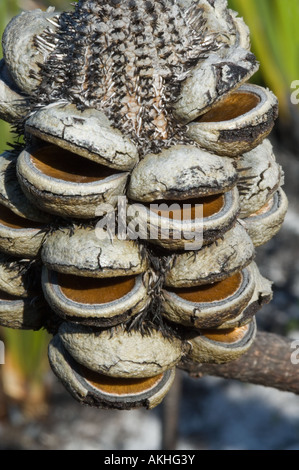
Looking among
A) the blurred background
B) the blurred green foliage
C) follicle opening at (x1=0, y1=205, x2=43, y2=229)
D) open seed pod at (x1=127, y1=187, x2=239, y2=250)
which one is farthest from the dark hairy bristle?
the blurred background

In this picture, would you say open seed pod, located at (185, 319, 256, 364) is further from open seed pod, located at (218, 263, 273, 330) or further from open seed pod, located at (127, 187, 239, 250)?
open seed pod, located at (127, 187, 239, 250)

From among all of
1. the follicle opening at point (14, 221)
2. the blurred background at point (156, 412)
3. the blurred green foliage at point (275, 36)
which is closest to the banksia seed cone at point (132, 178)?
the follicle opening at point (14, 221)

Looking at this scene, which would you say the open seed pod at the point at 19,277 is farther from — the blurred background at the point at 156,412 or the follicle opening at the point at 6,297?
the blurred background at the point at 156,412

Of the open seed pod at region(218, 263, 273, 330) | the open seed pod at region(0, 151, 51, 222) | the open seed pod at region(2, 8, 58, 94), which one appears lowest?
the open seed pod at region(218, 263, 273, 330)

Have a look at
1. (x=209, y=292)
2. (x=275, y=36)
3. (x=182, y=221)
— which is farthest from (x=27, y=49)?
(x=275, y=36)

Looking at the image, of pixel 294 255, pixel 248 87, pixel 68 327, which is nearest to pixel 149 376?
pixel 68 327

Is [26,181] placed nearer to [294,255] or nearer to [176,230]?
[176,230]
